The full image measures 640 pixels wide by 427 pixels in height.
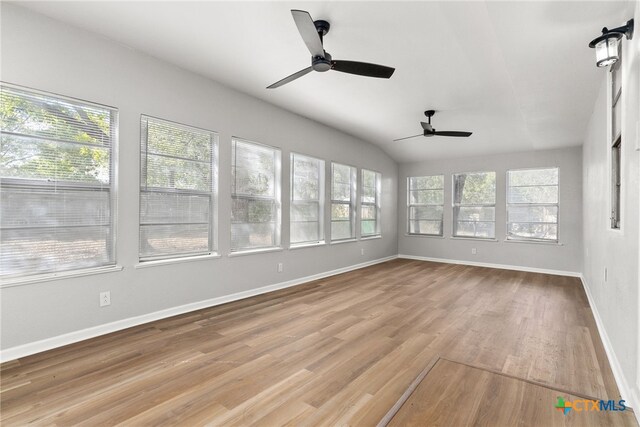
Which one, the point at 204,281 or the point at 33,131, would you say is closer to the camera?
the point at 33,131

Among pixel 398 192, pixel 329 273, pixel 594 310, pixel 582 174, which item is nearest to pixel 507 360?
pixel 594 310

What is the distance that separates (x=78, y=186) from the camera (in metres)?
2.89

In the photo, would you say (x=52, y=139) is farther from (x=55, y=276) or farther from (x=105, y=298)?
(x=105, y=298)

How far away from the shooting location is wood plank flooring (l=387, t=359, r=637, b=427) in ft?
5.89

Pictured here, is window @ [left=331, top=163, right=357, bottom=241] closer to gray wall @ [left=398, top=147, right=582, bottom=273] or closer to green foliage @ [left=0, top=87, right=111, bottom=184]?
gray wall @ [left=398, top=147, right=582, bottom=273]

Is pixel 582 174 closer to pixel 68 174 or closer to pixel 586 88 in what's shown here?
pixel 586 88

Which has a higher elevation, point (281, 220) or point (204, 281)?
point (281, 220)

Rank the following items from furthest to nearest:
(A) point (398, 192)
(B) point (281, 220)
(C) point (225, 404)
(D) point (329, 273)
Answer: (A) point (398, 192) < (D) point (329, 273) < (B) point (281, 220) < (C) point (225, 404)

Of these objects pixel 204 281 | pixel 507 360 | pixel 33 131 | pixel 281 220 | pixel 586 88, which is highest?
pixel 586 88

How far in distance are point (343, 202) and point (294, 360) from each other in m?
4.23

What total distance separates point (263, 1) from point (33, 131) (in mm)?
2269

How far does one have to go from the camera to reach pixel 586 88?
352 cm

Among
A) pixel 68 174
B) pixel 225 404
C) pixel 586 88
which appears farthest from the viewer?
pixel 586 88

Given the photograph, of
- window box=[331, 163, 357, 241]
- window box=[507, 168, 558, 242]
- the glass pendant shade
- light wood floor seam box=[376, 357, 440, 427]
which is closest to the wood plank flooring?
light wood floor seam box=[376, 357, 440, 427]
